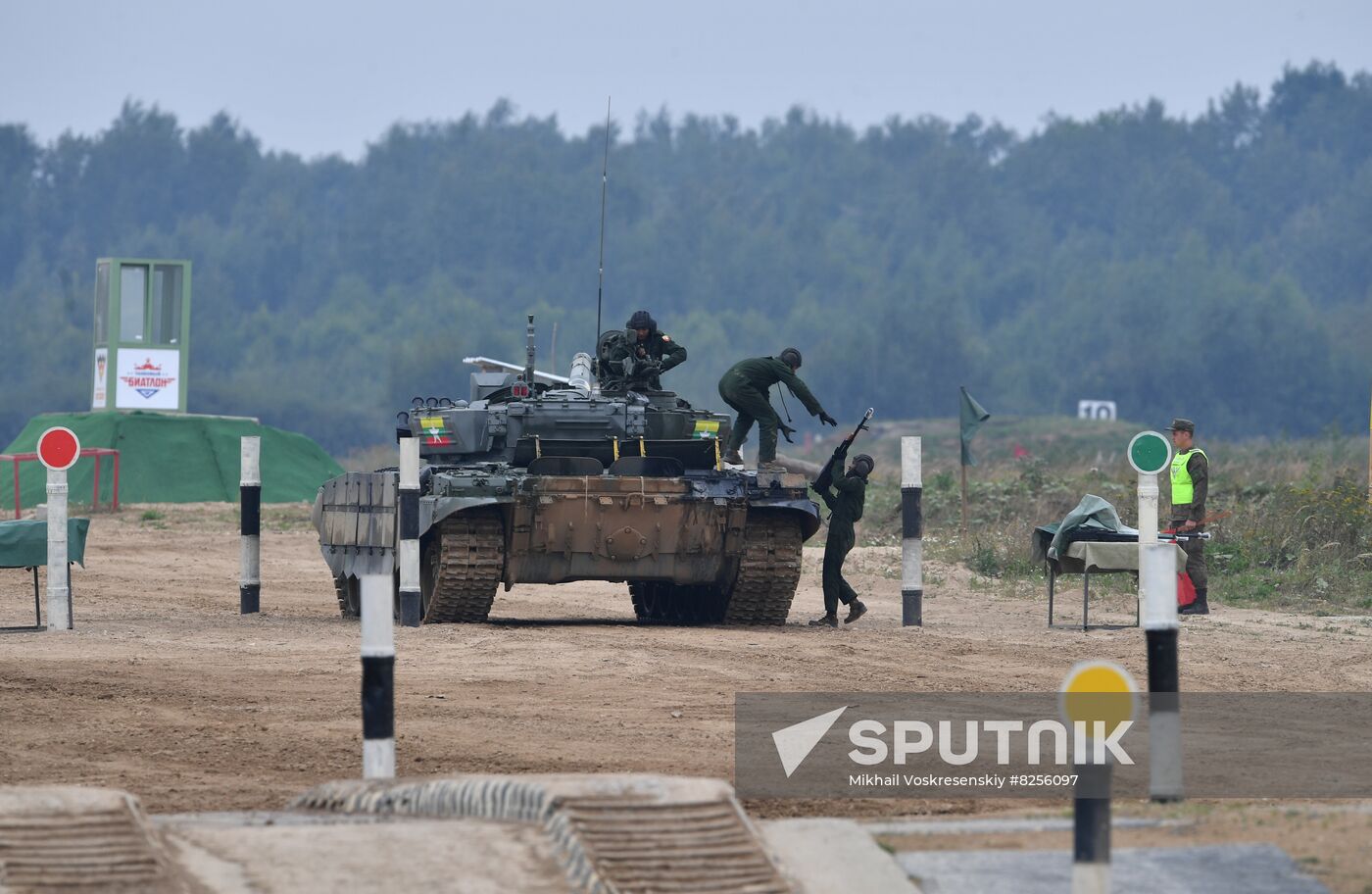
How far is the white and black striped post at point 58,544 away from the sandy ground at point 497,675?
1.01ft

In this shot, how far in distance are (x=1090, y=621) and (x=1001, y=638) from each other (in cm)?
184

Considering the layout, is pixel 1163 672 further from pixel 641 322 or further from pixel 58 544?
pixel 641 322

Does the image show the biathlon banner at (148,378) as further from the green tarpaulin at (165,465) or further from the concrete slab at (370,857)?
the concrete slab at (370,857)

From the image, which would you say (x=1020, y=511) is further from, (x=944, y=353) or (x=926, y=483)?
(x=944, y=353)

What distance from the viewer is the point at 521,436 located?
58.7ft

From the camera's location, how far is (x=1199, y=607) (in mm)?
18062

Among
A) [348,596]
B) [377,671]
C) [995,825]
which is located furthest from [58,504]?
[995,825]

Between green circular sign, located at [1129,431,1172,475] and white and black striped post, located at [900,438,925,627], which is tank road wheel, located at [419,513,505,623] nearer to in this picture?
white and black striped post, located at [900,438,925,627]

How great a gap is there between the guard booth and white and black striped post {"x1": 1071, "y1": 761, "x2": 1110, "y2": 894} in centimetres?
3050

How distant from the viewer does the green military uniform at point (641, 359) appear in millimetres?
18859

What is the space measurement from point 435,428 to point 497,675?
16.9 ft

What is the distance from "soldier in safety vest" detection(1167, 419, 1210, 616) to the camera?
17.8 metres

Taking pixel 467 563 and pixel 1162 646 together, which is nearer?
pixel 1162 646

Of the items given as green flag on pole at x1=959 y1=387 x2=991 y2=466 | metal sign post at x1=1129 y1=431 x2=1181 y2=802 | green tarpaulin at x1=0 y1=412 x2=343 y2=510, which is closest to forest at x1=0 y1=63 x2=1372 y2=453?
green tarpaulin at x1=0 y1=412 x2=343 y2=510
